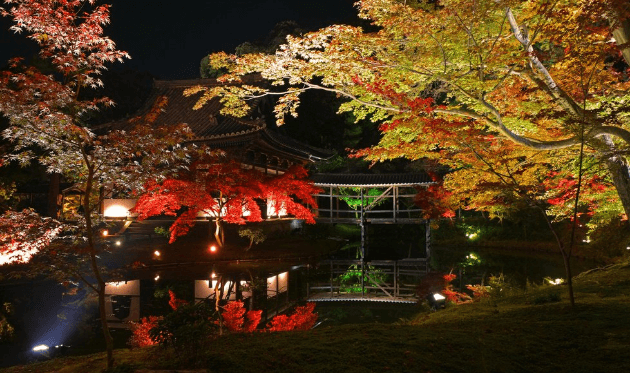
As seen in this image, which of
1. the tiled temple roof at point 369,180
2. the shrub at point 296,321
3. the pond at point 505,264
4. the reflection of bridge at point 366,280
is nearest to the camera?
the shrub at point 296,321

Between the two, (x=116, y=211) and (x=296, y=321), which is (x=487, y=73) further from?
(x=116, y=211)

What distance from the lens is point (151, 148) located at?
526cm

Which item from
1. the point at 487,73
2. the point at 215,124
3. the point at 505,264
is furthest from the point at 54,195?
the point at 505,264

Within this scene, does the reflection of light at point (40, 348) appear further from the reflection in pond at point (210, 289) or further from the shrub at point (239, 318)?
the shrub at point (239, 318)

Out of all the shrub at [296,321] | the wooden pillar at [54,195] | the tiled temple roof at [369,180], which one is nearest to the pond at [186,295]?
the shrub at [296,321]

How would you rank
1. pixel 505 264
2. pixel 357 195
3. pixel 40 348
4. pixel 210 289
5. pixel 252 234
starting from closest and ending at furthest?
pixel 40 348
pixel 210 289
pixel 252 234
pixel 505 264
pixel 357 195

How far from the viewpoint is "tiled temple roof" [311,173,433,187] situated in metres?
23.1

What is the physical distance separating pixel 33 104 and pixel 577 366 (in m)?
6.32

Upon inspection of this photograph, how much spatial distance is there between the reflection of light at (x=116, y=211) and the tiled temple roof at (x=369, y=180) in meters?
10.2

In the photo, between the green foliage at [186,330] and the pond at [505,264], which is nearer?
the green foliage at [186,330]

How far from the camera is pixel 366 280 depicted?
1568 centimetres

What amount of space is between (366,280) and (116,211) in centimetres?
1238

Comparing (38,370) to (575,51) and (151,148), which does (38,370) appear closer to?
(151,148)

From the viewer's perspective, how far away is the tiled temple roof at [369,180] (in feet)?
75.8
